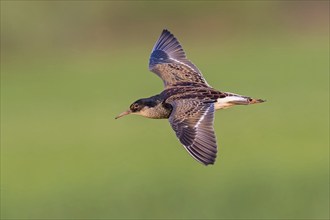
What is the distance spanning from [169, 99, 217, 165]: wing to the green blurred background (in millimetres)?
6466

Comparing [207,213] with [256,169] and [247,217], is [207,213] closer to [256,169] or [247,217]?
[247,217]

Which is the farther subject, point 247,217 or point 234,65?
point 234,65

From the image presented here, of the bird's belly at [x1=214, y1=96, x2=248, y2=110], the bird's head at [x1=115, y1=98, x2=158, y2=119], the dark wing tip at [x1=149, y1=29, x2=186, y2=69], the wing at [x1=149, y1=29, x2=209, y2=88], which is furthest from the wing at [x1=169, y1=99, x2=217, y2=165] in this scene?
the dark wing tip at [x1=149, y1=29, x2=186, y2=69]

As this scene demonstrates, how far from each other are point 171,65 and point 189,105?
166cm

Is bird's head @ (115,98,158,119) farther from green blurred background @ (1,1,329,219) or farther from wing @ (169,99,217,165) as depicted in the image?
green blurred background @ (1,1,329,219)

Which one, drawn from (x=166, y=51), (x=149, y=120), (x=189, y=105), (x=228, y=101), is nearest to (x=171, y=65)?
(x=166, y=51)

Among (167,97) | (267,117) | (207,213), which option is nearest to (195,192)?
(207,213)

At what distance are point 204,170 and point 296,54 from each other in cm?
1151

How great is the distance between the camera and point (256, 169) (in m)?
16.5

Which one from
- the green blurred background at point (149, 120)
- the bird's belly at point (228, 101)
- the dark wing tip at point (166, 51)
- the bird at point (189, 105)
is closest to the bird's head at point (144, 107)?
the bird at point (189, 105)

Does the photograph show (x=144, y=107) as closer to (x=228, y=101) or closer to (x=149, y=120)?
(x=228, y=101)

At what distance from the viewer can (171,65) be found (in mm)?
9961

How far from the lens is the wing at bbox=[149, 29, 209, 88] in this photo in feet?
31.4

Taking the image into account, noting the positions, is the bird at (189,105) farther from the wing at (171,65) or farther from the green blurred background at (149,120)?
the green blurred background at (149,120)
